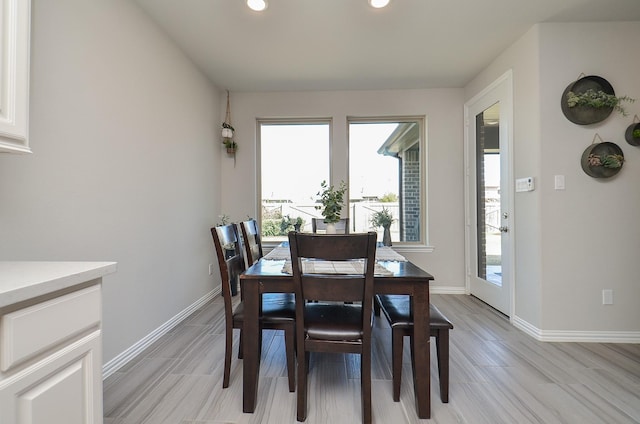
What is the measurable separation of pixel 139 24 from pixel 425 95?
10.4 ft

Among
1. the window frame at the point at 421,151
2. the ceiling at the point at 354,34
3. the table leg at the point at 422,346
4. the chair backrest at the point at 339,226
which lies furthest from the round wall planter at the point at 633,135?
the chair backrest at the point at 339,226

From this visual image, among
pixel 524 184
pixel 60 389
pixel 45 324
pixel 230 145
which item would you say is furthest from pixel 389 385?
pixel 230 145

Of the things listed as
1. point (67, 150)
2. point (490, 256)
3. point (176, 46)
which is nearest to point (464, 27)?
point (490, 256)

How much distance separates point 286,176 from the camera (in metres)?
3.98

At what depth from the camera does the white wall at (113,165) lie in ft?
4.66

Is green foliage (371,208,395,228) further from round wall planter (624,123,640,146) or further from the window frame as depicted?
round wall planter (624,123,640,146)

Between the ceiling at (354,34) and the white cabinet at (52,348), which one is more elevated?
the ceiling at (354,34)

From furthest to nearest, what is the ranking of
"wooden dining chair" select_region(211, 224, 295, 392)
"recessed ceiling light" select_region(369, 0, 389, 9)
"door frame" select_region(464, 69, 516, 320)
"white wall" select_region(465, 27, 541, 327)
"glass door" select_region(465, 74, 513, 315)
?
1. "glass door" select_region(465, 74, 513, 315)
2. "door frame" select_region(464, 69, 516, 320)
3. "white wall" select_region(465, 27, 541, 327)
4. "recessed ceiling light" select_region(369, 0, 389, 9)
5. "wooden dining chair" select_region(211, 224, 295, 392)

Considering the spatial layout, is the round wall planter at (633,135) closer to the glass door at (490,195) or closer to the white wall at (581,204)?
the white wall at (581,204)

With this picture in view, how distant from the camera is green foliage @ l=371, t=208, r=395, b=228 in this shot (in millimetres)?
3672

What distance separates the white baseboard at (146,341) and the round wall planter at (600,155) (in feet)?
12.3

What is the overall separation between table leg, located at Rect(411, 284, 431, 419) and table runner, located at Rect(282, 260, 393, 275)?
19 centimetres

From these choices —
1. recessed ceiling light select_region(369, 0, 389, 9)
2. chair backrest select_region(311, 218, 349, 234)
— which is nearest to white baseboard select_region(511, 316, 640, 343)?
chair backrest select_region(311, 218, 349, 234)

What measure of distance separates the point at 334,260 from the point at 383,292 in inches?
14.4
